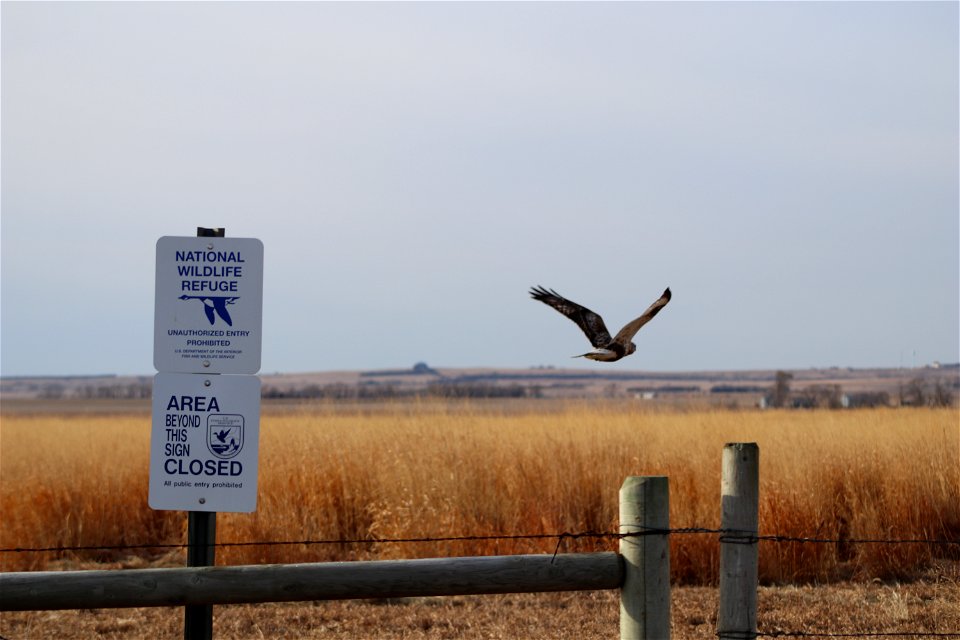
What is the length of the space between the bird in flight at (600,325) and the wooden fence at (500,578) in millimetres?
507

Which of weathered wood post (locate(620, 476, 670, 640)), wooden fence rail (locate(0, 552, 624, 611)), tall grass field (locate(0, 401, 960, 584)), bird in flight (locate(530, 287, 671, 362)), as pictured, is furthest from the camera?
tall grass field (locate(0, 401, 960, 584))

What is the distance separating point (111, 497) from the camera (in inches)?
392

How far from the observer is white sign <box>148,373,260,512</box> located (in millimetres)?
3396

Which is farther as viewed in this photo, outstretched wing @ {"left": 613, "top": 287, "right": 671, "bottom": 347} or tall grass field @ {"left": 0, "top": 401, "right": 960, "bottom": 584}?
tall grass field @ {"left": 0, "top": 401, "right": 960, "bottom": 584}

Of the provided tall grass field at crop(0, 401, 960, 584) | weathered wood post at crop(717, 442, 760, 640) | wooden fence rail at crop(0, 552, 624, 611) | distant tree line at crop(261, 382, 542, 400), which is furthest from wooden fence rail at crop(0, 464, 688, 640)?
distant tree line at crop(261, 382, 542, 400)

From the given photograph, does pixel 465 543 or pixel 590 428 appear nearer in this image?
pixel 465 543

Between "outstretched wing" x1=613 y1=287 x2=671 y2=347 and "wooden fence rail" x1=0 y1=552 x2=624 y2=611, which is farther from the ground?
"outstretched wing" x1=613 y1=287 x2=671 y2=347

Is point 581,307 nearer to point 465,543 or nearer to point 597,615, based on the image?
point 597,615

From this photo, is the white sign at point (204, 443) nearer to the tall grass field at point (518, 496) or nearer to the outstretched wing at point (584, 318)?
the outstretched wing at point (584, 318)

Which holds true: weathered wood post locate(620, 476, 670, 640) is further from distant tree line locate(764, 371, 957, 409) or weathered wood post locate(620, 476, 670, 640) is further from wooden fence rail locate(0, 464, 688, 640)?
distant tree line locate(764, 371, 957, 409)

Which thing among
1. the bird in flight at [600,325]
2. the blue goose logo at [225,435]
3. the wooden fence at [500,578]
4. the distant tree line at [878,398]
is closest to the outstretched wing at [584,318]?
the bird in flight at [600,325]

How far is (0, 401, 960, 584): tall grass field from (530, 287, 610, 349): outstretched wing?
164 inches

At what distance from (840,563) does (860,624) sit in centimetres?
190

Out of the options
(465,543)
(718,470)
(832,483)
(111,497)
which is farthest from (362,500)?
(832,483)
